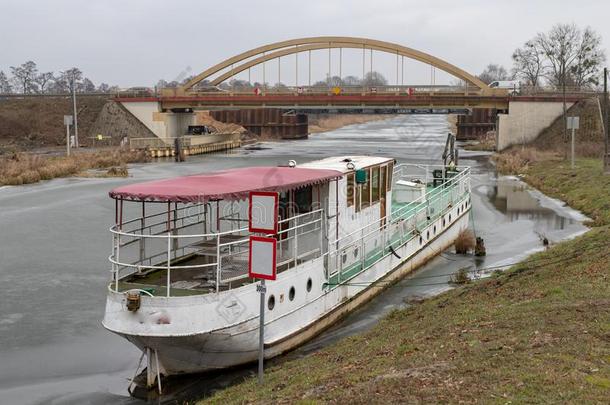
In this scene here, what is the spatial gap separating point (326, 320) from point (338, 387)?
21.6ft

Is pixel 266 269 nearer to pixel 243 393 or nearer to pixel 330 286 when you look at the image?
pixel 243 393

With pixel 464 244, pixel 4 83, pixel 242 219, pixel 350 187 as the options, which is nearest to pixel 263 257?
pixel 242 219

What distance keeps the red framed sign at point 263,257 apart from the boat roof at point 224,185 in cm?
271

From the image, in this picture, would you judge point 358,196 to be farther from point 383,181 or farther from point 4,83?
point 4,83

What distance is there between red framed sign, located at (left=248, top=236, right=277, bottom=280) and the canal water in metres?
4.03

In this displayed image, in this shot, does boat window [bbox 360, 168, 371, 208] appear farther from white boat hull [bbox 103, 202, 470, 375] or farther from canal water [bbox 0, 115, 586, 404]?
white boat hull [bbox 103, 202, 470, 375]

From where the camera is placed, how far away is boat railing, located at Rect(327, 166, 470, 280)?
16.7 metres

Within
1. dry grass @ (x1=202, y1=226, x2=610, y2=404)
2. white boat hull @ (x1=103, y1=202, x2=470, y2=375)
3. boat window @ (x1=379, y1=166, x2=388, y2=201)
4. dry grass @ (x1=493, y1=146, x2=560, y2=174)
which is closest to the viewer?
dry grass @ (x1=202, y1=226, x2=610, y2=404)

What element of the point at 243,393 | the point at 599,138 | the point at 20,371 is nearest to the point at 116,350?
the point at 20,371

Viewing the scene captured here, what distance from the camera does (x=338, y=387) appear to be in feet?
30.7

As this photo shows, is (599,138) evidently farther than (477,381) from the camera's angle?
Yes

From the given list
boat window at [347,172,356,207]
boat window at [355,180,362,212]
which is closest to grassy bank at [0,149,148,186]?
boat window at [355,180,362,212]

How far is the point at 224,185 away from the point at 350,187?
4.61m

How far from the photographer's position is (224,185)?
13352 millimetres
